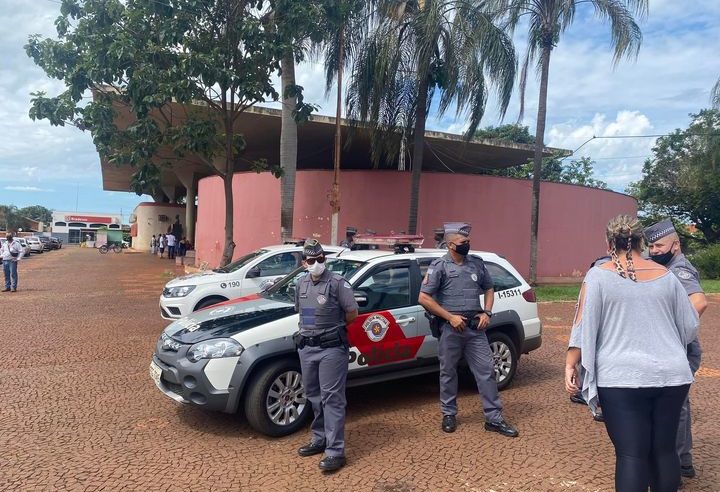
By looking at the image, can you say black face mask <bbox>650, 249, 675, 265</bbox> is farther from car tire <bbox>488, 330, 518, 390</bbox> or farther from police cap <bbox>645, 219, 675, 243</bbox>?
car tire <bbox>488, 330, 518, 390</bbox>

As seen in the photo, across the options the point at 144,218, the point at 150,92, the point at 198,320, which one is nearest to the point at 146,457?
the point at 198,320

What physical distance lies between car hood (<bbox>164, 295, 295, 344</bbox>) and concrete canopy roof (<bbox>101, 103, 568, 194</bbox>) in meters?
9.94

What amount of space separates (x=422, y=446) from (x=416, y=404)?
3.49ft

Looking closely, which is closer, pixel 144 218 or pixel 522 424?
pixel 522 424

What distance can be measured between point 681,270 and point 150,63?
9.67m

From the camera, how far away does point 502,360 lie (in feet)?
18.7

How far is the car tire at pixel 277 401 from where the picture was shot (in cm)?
431

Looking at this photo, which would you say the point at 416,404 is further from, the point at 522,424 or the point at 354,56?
the point at 354,56

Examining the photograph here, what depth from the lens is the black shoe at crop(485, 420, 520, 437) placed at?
442 centimetres

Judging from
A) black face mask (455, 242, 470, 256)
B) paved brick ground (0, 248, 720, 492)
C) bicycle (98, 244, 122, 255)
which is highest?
black face mask (455, 242, 470, 256)

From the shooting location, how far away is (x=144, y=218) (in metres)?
42.3

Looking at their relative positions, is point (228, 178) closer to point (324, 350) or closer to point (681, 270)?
point (324, 350)

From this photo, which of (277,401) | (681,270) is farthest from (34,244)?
(681,270)

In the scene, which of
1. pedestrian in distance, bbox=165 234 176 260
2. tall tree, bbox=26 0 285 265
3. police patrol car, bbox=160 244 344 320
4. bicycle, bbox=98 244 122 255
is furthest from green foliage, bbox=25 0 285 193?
bicycle, bbox=98 244 122 255
